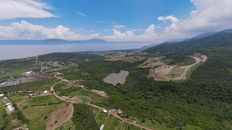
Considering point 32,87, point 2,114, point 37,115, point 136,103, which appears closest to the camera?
point 37,115

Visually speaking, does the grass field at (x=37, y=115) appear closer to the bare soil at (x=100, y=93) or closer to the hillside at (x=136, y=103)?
the hillside at (x=136, y=103)

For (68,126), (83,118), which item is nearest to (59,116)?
(68,126)

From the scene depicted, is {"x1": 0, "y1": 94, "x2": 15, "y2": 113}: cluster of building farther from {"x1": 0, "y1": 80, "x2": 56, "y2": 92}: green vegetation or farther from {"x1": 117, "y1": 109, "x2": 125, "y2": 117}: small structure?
{"x1": 117, "y1": 109, "x2": 125, "y2": 117}: small structure

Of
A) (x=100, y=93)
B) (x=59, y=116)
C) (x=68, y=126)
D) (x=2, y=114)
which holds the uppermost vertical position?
(x=100, y=93)

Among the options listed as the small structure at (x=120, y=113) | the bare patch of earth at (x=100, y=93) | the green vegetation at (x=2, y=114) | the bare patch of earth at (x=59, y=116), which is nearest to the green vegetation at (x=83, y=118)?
the bare patch of earth at (x=59, y=116)

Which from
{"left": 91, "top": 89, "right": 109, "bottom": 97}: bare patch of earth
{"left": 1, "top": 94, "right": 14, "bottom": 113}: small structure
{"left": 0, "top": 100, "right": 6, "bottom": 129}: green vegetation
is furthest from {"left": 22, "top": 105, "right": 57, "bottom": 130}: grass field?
{"left": 91, "top": 89, "right": 109, "bottom": 97}: bare patch of earth

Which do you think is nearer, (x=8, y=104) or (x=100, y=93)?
(x=8, y=104)

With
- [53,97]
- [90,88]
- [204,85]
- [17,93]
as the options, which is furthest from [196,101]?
[17,93]

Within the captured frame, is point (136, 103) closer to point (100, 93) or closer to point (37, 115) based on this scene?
point (100, 93)

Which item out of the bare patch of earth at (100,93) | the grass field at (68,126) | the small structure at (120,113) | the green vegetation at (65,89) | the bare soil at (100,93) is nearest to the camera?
the grass field at (68,126)

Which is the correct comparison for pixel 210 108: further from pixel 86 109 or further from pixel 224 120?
pixel 86 109
